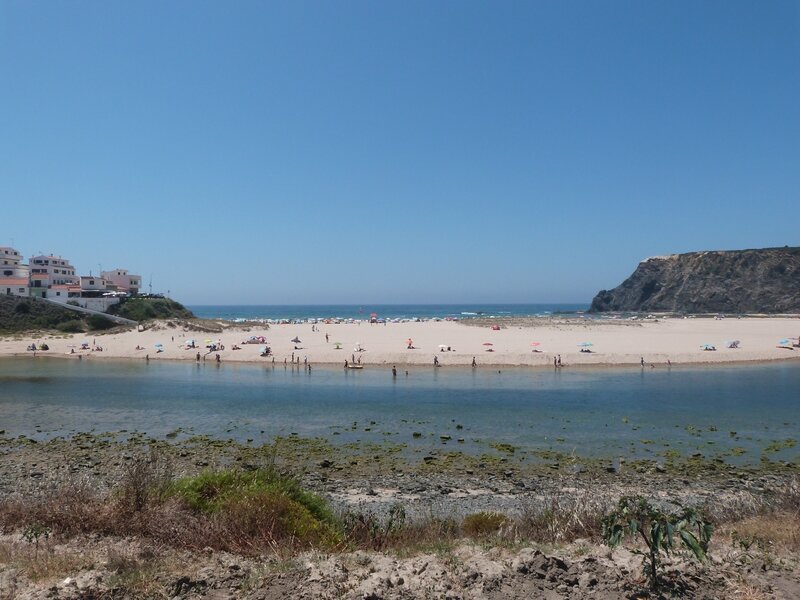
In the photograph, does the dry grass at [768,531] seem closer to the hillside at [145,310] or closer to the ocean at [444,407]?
the ocean at [444,407]

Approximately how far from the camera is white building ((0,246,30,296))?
69.1 metres

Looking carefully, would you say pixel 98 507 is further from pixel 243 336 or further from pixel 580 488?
pixel 243 336

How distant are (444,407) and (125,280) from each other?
87372 mm

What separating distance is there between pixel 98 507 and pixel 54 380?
3257cm

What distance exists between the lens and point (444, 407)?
84.0 feet

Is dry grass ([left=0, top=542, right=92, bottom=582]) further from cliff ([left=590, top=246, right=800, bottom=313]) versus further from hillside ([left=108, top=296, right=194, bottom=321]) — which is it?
cliff ([left=590, top=246, right=800, bottom=313])

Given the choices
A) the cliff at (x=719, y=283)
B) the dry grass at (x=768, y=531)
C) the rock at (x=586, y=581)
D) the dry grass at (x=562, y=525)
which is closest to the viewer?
the rock at (x=586, y=581)

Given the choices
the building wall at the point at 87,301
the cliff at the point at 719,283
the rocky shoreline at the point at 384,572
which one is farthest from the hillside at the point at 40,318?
the cliff at the point at 719,283

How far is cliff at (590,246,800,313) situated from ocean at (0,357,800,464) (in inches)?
3110

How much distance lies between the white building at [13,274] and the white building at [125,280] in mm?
14219

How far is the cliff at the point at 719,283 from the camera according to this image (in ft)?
346

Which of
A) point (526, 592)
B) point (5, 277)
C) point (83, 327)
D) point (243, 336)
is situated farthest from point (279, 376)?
point (5, 277)

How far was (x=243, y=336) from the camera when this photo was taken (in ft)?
201

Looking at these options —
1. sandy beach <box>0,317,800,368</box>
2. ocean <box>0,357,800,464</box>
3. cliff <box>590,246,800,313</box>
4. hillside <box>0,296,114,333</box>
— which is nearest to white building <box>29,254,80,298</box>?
hillside <box>0,296,114,333</box>
